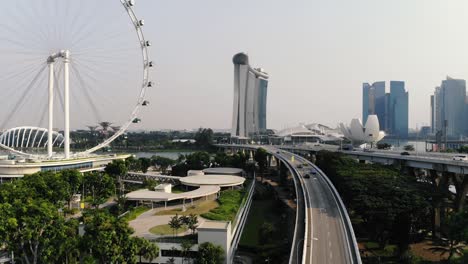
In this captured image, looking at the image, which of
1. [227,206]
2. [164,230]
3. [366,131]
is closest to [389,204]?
[227,206]

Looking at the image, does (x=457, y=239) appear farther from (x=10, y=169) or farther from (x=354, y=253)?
(x=10, y=169)

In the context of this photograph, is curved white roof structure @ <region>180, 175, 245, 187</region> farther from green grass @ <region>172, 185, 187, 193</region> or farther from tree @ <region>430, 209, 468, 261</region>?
tree @ <region>430, 209, 468, 261</region>

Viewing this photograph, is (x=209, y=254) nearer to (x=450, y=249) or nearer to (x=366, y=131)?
(x=450, y=249)

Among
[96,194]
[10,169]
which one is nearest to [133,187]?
[96,194]

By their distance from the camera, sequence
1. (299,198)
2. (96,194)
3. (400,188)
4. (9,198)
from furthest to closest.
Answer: (96,194), (299,198), (400,188), (9,198)

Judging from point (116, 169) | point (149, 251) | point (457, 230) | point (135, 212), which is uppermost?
point (116, 169)

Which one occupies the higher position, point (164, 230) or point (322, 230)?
point (322, 230)

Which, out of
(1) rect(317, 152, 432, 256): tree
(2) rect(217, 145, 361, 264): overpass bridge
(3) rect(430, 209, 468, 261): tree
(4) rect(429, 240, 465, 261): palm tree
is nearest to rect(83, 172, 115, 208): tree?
(2) rect(217, 145, 361, 264): overpass bridge
